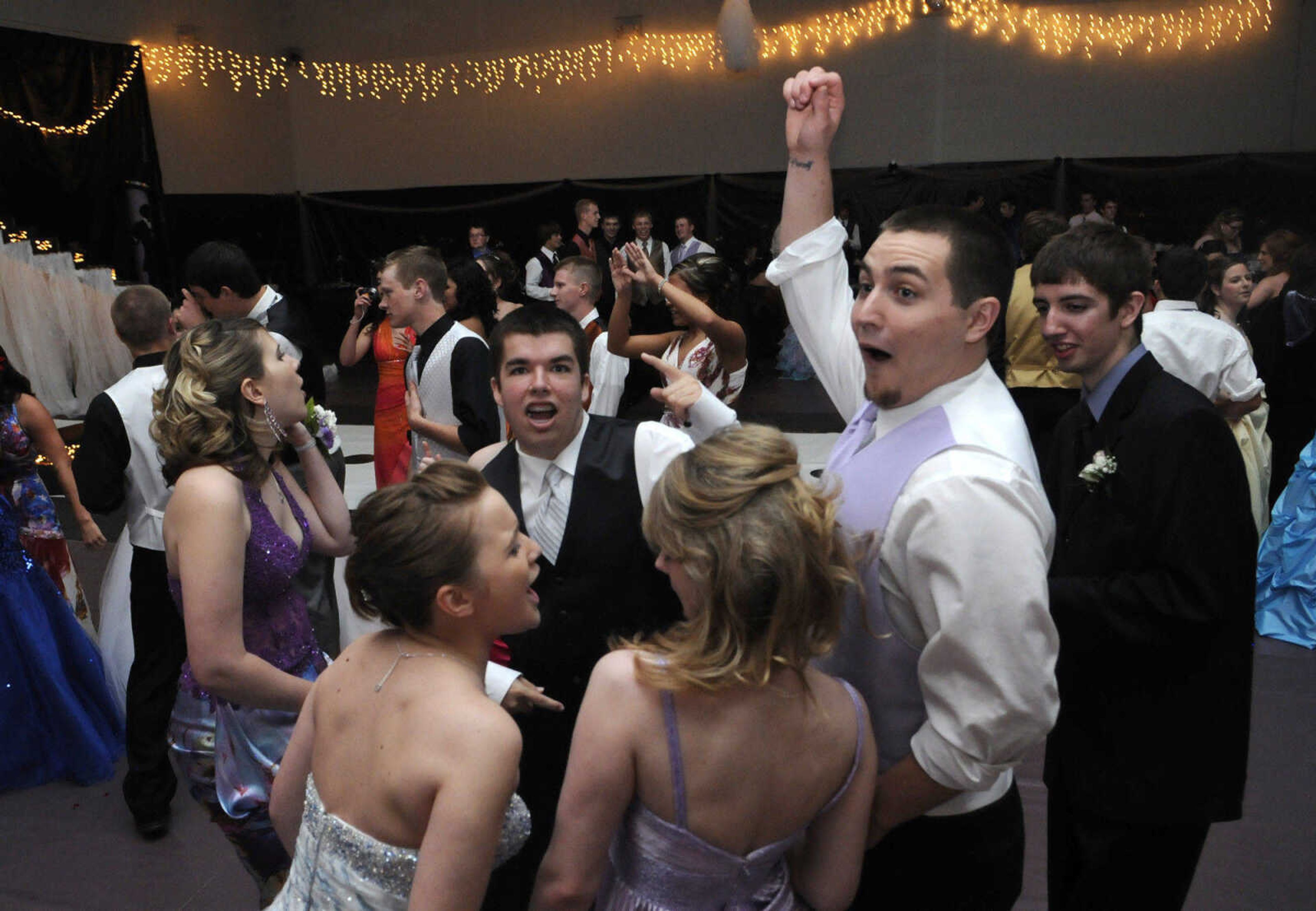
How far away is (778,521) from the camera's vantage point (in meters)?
1.12

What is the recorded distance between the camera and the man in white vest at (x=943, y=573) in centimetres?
120

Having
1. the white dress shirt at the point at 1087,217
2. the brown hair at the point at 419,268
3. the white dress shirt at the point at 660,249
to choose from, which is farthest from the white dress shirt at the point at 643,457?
the white dress shirt at the point at 1087,217

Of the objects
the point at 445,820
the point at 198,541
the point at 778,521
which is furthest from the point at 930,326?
the point at 198,541

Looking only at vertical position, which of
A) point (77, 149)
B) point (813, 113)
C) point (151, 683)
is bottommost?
point (151, 683)

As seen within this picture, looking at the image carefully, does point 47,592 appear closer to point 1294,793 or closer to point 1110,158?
point 1294,793

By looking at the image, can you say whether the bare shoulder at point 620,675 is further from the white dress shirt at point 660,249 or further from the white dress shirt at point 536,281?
the white dress shirt at point 660,249

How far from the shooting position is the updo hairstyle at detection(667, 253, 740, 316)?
11.9 ft

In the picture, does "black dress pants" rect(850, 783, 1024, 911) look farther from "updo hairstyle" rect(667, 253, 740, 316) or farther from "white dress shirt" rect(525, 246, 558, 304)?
"white dress shirt" rect(525, 246, 558, 304)

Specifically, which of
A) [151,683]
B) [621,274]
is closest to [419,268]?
[621,274]

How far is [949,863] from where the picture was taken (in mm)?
1389

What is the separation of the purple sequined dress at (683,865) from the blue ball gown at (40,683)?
251 centimetres

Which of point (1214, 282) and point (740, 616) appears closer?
point (740, 616)

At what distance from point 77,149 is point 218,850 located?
9572 millimetres

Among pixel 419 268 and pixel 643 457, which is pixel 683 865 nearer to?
pixel 643 457
